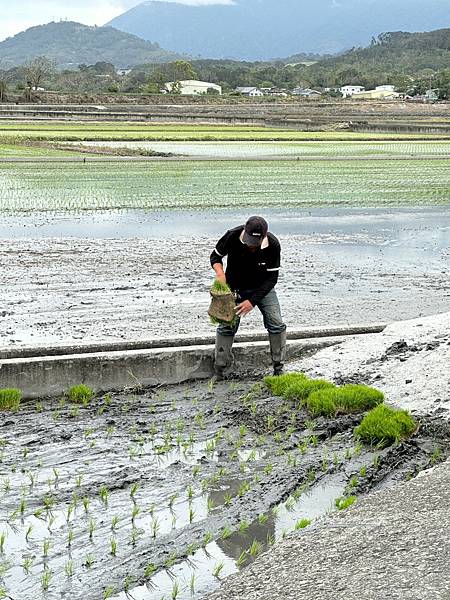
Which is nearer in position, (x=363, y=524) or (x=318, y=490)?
(x=363, y=524)

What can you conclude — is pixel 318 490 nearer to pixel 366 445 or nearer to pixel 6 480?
pixel 366 445

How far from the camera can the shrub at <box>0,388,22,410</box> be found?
7.82 metres

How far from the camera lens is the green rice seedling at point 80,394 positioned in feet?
26.6

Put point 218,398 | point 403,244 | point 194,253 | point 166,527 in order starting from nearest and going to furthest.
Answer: point 166,527 → point 218,398 → point 194,253 → point 403,244

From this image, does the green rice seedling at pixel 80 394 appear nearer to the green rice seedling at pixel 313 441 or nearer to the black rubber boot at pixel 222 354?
the black rubber boot at pixel 222 354

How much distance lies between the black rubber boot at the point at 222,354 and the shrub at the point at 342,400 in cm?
114

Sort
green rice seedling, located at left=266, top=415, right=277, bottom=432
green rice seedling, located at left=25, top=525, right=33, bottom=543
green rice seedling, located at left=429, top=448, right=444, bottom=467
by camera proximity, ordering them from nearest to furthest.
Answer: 1. green rice seedling, located at left=25, top=525, right=33, bottom=543
2. green rice seedling, located at left=429, top=448, right=444, bottom=467
3. green rice seedling, located at left=266, top=415, right=277, bottom=432

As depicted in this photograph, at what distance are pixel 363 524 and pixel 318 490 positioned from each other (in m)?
1.08

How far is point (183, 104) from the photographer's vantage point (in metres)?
78.2

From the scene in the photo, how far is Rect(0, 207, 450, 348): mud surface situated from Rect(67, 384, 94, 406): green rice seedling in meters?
0.82

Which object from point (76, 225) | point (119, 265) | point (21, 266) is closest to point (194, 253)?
point (119, 265)

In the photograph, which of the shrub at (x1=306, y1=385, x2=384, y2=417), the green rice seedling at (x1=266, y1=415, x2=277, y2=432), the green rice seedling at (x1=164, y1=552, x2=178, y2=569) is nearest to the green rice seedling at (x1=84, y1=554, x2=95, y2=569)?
the green rice seedling at (x1=164, y1=552, x2=178, y2=569)

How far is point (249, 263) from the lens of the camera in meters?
8.30

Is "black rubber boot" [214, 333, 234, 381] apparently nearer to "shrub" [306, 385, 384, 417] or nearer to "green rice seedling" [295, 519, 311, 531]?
"shrub" [306, 385, 384, 417]
